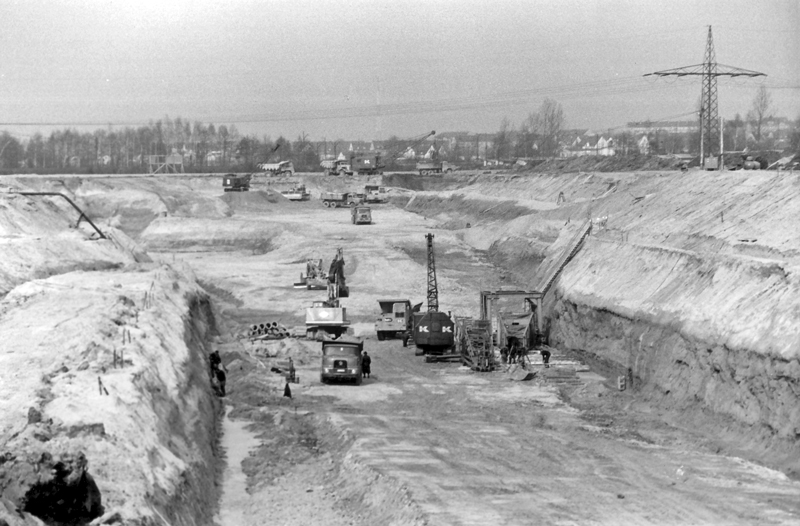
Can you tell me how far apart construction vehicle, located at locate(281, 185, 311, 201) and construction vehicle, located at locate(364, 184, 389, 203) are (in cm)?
720

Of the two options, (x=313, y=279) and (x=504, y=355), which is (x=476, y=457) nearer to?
(x=504, y=355)

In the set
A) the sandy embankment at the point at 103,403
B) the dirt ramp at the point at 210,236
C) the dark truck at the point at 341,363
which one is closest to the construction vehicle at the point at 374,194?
the dirt ramp at the point at 210,236

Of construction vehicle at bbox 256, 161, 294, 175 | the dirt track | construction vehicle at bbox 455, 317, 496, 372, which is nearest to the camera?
the dirt track

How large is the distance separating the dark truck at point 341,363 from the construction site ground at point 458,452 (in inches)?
15.1

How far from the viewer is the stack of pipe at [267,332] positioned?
43469 millimetres

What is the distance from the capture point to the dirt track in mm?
20844

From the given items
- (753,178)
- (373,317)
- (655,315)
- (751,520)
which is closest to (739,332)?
(655,315)

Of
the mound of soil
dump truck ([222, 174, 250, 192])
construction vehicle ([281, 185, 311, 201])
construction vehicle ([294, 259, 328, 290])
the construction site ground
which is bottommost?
the construction site ground

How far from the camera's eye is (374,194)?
126 meters

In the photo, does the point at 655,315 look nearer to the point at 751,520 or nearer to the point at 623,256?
the point at 623,256

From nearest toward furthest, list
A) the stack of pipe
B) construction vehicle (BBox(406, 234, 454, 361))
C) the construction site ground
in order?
1. the construction site ground
2. construction vehicle (BBox(406, 234, 454, 361))
3. the stack of pipe

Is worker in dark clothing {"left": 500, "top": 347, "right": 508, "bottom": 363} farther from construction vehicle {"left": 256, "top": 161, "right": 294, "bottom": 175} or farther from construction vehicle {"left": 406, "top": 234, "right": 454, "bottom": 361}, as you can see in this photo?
construction vehicle {"left": 256, "top": 161, "right": 294, "bottom": 175}

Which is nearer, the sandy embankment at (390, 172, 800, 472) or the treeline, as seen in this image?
the sandy embankment at (390, 172, 800, 472)

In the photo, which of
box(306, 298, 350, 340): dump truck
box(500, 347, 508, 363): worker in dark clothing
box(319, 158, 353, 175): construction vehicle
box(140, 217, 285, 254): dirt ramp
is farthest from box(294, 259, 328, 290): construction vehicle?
box(319, 158, 353, 175): construction vehicle
